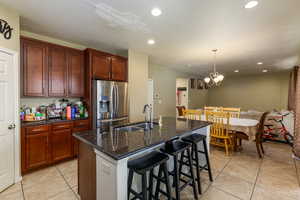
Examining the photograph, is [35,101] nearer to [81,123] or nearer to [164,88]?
[81,123]

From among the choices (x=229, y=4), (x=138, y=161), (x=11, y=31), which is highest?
(x=229, y=4)

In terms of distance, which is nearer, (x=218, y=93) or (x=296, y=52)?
(x=296, y=52)

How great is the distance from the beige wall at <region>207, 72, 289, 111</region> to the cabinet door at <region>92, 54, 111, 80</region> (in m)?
7.58

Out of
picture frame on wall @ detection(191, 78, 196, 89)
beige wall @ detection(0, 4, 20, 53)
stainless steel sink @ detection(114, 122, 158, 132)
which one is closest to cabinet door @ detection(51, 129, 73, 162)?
stainless steel sink @ detection(114, 122, 158, 132)

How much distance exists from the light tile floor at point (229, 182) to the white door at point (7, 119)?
24 centimetres

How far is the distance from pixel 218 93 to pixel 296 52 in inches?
202

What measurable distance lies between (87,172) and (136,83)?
2715 millimetres

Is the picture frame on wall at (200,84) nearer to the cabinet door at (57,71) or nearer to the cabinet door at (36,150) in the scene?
the cabinet door at (57,71)

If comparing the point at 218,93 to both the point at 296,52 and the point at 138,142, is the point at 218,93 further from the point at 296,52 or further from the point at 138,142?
the point at 138,142

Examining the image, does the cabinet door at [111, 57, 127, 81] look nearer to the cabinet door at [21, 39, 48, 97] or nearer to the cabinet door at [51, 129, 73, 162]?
the cabinet door at [21, 39, 48, 97]

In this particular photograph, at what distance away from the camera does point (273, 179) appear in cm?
239

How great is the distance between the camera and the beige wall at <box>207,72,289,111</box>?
Answer: 7.02m

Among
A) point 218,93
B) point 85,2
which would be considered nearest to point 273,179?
point 85,2

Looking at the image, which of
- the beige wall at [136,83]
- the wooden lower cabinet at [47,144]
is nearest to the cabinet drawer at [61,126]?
the wooden lower cabinet at [47,144]
